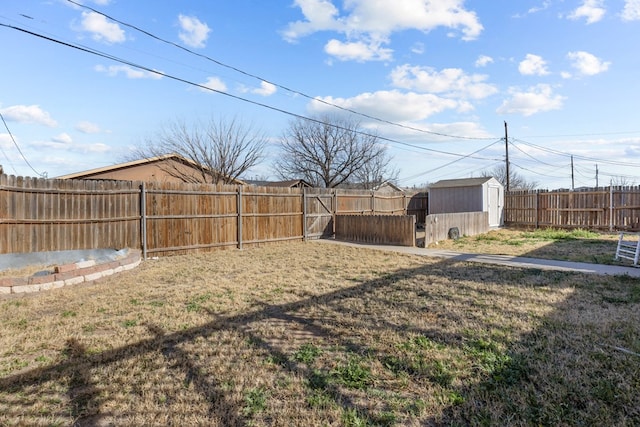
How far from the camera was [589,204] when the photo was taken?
1537cm

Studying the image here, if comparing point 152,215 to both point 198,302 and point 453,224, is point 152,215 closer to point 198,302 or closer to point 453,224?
point 198,302

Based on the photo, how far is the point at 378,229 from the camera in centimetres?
1252

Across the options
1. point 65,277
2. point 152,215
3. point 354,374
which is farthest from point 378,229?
point 354,374

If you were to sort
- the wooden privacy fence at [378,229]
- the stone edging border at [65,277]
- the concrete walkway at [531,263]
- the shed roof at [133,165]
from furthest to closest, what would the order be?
the shed roof at [133,165]
the wooden privacy fence at [378,229]
the concrete walkway at [531,263]
the stone edging border at [65,277]

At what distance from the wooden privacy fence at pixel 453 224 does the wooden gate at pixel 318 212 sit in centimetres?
402

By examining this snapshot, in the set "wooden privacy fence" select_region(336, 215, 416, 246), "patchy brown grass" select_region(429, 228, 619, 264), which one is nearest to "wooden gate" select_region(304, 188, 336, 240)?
"wooden privacy fence" select_region(336, 215, 416, 246)

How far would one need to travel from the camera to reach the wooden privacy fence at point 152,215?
7.45 meters

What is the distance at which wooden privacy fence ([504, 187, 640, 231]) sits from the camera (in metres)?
14.3

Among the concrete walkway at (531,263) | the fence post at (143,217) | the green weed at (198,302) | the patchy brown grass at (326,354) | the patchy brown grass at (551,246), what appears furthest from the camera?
the fence post at (143,217)

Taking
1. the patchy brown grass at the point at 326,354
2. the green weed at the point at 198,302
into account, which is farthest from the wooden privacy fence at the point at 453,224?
the green weed at the point at 198,302

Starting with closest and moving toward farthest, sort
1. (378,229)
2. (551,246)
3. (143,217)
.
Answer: (143,217)
(551,246)
(378,229)

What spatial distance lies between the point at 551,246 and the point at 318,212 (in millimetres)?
7865

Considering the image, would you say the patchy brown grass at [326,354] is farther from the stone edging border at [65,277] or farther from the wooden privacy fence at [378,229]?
the wooden privacy fence at [378,229]

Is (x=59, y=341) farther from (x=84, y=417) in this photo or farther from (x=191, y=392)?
(x=191, y=392)
